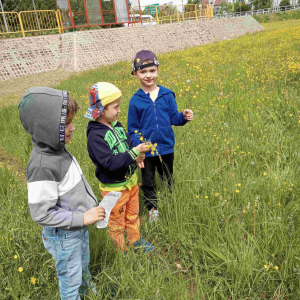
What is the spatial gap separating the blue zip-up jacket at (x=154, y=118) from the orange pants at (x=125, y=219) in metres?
0.52

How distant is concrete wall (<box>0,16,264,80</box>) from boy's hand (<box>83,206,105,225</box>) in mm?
13240

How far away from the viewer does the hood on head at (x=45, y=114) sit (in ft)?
4.03

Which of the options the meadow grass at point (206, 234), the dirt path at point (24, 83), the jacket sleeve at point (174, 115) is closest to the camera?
the meadow grass at point (206, 234)

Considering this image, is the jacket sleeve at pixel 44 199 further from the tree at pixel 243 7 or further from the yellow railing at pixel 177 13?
the tree at pixel 243 7

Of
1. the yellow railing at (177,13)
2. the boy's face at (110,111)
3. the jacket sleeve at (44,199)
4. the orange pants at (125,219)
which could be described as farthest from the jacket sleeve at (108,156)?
the yellow railing at (177,13)

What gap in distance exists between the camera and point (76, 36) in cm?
1519

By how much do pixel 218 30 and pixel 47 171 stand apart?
79.4 feet

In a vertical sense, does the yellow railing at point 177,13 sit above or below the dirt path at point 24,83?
above

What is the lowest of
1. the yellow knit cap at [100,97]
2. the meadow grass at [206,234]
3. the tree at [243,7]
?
the meadow grass at [206,234]

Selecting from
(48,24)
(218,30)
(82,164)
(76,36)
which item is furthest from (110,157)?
(218,30)

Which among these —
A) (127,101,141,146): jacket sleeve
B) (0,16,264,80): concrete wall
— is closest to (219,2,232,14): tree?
(0,16,264,80): concrete wall

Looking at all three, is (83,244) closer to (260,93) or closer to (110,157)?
(110,157)

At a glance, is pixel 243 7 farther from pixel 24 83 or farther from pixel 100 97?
pixel 100 97

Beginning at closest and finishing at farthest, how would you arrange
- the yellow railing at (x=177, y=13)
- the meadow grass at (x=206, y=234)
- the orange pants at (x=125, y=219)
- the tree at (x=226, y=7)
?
the meadow grass at (x=206, y=234), the orange pants at (x=125, y=219), the yellow railing at (x=177, y=13), the tree at (x=226, y=7)
